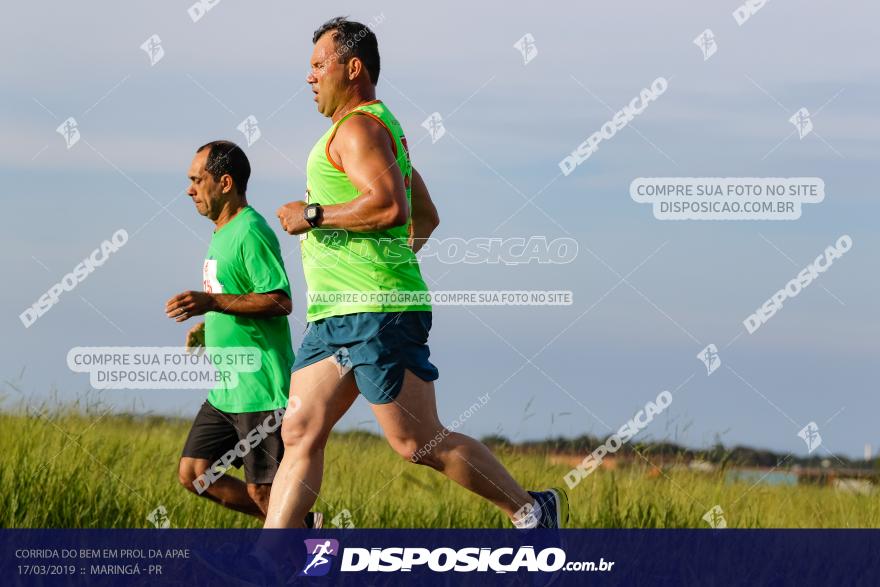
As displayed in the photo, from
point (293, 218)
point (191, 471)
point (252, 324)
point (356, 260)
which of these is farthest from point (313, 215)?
point (191, 471)

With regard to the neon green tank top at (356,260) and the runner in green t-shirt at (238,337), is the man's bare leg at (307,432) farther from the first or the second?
the runner in green t-shirt at (238,337)

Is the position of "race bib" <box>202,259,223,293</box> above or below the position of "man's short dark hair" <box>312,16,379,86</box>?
below

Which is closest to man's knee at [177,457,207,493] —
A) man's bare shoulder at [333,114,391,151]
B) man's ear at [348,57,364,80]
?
man's bare shoulder at [333,114,391,151]

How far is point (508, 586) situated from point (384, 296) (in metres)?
1.34

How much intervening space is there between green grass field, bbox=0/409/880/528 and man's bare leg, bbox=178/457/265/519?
19.9 inches

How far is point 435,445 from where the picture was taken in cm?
514

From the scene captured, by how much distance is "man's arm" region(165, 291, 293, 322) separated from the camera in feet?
18.1

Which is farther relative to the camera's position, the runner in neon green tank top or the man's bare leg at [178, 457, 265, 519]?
the man's bare leg at [178, 457, 265, 519]

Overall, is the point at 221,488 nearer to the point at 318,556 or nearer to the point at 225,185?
the point at 318,556

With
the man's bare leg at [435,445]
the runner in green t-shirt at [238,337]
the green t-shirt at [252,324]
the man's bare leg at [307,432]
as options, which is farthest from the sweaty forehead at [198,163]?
the man's bare leg at [435,445]

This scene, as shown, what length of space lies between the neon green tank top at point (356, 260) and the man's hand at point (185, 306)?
26.4 inches

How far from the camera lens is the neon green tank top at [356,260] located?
5035mm

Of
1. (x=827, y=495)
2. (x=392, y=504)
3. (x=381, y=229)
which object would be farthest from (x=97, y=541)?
(x=827, y=495)

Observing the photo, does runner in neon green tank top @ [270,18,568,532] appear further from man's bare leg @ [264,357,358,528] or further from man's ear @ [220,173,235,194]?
man's ear @ [220,173,235,194]
